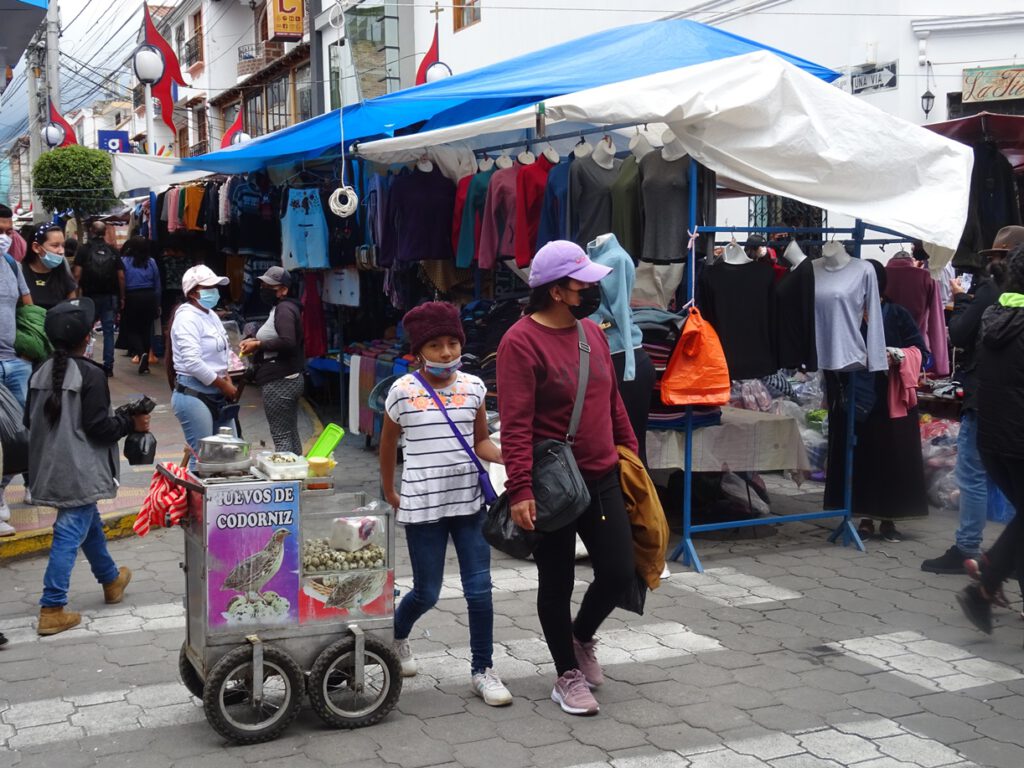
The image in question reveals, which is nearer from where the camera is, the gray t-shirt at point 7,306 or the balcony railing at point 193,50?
the gray t-shirt at point 7,306

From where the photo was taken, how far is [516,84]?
8242 mm

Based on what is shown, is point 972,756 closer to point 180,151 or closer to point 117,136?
point 117,136

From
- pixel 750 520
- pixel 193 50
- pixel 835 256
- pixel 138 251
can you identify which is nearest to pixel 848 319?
pixel 835 256

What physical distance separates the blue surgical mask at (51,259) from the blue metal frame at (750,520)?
15.9 ft

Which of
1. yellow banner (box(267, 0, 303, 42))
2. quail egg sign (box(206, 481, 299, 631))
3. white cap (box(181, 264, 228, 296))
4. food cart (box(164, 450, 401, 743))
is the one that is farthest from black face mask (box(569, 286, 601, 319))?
yellow banner (box(267, 0, 303, 42))

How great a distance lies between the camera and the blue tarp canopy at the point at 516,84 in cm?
823

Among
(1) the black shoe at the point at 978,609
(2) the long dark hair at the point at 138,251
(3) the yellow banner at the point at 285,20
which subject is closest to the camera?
(1) the black shoe at the point at 978,609

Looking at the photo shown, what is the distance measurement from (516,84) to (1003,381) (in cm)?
431

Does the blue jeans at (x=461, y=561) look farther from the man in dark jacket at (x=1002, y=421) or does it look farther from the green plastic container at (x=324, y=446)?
the man in dark jacket at (x=1002, y=421)

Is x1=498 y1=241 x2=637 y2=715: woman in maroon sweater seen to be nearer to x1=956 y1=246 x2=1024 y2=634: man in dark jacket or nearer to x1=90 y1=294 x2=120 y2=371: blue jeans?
x1=956 y1=246 x2=1024 y2=634: man in dark jacket

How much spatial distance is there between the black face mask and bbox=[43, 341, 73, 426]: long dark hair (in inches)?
103

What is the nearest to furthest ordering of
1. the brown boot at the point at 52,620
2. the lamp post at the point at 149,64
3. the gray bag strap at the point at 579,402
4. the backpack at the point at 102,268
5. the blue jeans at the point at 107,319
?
the gray bag strap at the point at 579,402
the brown boot at the point at 52,620
the backpack at the point at 102,268
the blue jeans at the point at 107,319
the lamp post at the point at 149,64

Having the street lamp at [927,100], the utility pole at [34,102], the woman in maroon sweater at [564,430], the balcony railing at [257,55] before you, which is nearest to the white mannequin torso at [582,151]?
the woman in maroon sweater at [564,430]

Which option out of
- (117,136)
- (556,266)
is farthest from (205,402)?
(117,136)
